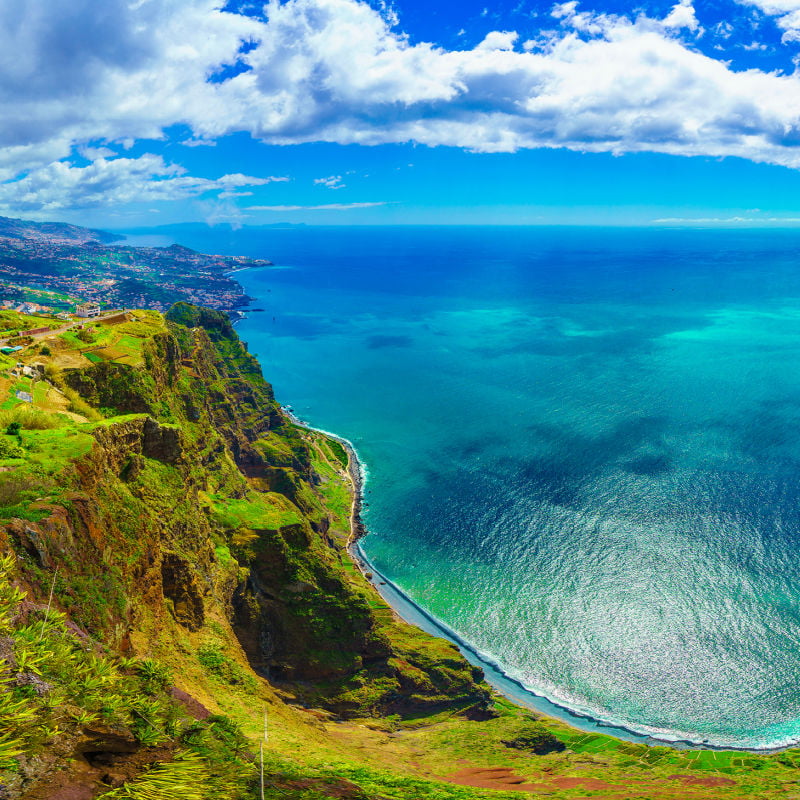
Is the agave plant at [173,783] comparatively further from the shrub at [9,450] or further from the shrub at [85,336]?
the shrub at [85,336]

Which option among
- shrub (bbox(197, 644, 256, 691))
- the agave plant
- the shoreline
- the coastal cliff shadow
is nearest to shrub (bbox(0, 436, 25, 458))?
shrub (bbox(197, 644, 256, 691))

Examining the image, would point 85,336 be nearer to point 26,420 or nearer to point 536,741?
point 26,420

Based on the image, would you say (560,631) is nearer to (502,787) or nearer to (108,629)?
(502,787)

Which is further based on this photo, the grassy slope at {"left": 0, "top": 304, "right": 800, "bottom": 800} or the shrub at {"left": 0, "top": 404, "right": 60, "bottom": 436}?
the shrub at {"left": 0, "top": 404, "right": 60, "bottom": 436}

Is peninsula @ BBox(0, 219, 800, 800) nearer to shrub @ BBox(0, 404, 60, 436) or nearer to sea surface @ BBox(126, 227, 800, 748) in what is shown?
shrub @ BBox(0, 404, 60, 436)

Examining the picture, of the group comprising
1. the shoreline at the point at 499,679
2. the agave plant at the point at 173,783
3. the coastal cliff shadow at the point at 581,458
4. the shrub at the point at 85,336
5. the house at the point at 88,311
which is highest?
the house at the point at 88,311

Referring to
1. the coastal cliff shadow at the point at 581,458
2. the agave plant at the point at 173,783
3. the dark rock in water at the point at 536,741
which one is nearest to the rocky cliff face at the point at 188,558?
the agave plant at the point at 173,783

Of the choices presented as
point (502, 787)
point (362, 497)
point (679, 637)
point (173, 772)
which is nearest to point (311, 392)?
point (362, 497)
